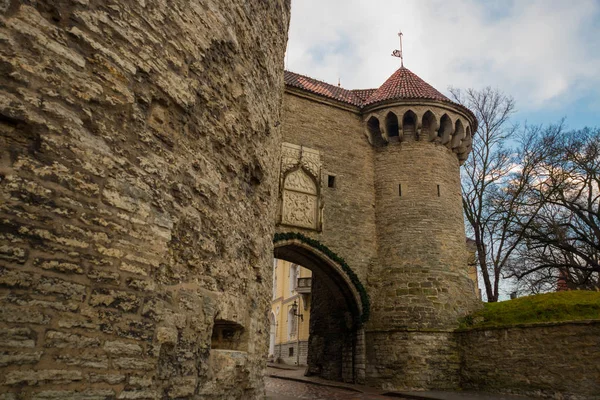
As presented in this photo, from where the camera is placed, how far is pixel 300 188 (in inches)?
496

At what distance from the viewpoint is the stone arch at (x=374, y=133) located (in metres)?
14.5

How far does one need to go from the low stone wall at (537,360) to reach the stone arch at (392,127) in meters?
6.13

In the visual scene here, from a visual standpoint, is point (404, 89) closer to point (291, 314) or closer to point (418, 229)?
point (418, 229)

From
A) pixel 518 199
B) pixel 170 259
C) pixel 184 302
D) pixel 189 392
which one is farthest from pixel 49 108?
pixel 518 199

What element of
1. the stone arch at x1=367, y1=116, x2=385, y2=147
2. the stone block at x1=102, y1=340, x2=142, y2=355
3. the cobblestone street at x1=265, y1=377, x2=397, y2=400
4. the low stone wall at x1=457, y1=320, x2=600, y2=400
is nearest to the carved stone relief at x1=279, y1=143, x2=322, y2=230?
the stone arch at x1=367, y1=116, x2=385, y2=147

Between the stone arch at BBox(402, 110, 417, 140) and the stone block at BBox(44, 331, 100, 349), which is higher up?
the stone arch at BBox(402, 110, 417, 140)

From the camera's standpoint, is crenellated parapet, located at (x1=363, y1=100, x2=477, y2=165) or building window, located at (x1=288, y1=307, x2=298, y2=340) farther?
building window, located at (x1=288, y1=307, x2=298, y2=340)

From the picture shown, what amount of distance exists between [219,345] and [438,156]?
445 inches

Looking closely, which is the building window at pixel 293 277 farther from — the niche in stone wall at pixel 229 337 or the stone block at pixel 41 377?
the stone block at pixel 41 377

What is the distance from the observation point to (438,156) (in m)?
14.2

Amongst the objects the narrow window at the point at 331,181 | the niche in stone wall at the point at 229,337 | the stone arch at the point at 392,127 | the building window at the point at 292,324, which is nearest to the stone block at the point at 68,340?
the niche in stone wall at the point at 229,337

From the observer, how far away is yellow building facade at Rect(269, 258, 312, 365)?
80.5 ft

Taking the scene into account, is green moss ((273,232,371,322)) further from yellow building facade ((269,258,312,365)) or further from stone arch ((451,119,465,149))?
yellow building facade ((269,258,312,365))

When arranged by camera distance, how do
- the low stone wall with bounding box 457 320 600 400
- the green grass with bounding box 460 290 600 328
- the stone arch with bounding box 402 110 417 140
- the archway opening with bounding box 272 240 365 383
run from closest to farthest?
the low stone wall with bounding box 457 320 600 400 → the green grass with bounding box 460 290 600 328 → the archway opening with bounding box 272 240 365 383 → the stone arch with bounding box 402 110 417 140
